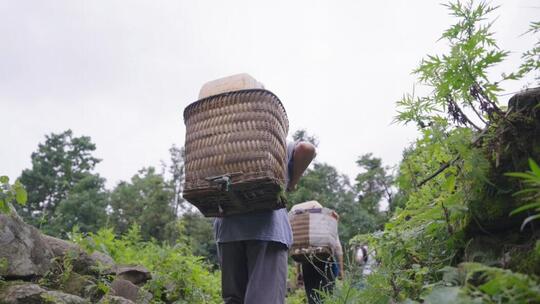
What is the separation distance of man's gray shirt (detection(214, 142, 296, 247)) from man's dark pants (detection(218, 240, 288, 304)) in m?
0.06

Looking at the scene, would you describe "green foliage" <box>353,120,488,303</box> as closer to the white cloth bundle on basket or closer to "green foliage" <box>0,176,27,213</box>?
"green foliage" <box>0,176,27,213</box>

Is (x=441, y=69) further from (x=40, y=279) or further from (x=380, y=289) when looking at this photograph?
(x=40, y=279)

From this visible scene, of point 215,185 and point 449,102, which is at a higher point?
point 449,102

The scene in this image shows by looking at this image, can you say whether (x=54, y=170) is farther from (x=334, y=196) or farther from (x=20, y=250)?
(x=20, y=250)

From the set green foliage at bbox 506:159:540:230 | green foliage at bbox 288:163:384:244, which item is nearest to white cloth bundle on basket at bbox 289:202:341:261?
green foliage at bbox 506:159:540:230

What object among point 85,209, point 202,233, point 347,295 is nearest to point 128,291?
point 347,295

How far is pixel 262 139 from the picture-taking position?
2275mm

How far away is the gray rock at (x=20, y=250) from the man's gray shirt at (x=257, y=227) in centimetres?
155

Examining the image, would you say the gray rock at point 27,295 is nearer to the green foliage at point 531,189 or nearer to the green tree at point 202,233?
the green foliage at point 531,189

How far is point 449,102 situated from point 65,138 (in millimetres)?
46209

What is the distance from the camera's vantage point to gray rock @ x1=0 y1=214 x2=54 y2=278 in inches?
121

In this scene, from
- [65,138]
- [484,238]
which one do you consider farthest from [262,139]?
[65,138]

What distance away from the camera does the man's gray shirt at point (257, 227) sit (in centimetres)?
265

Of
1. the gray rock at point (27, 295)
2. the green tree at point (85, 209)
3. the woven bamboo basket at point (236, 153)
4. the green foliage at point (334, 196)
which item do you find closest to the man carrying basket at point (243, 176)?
the woven bamboo basket at point (236, 153)
